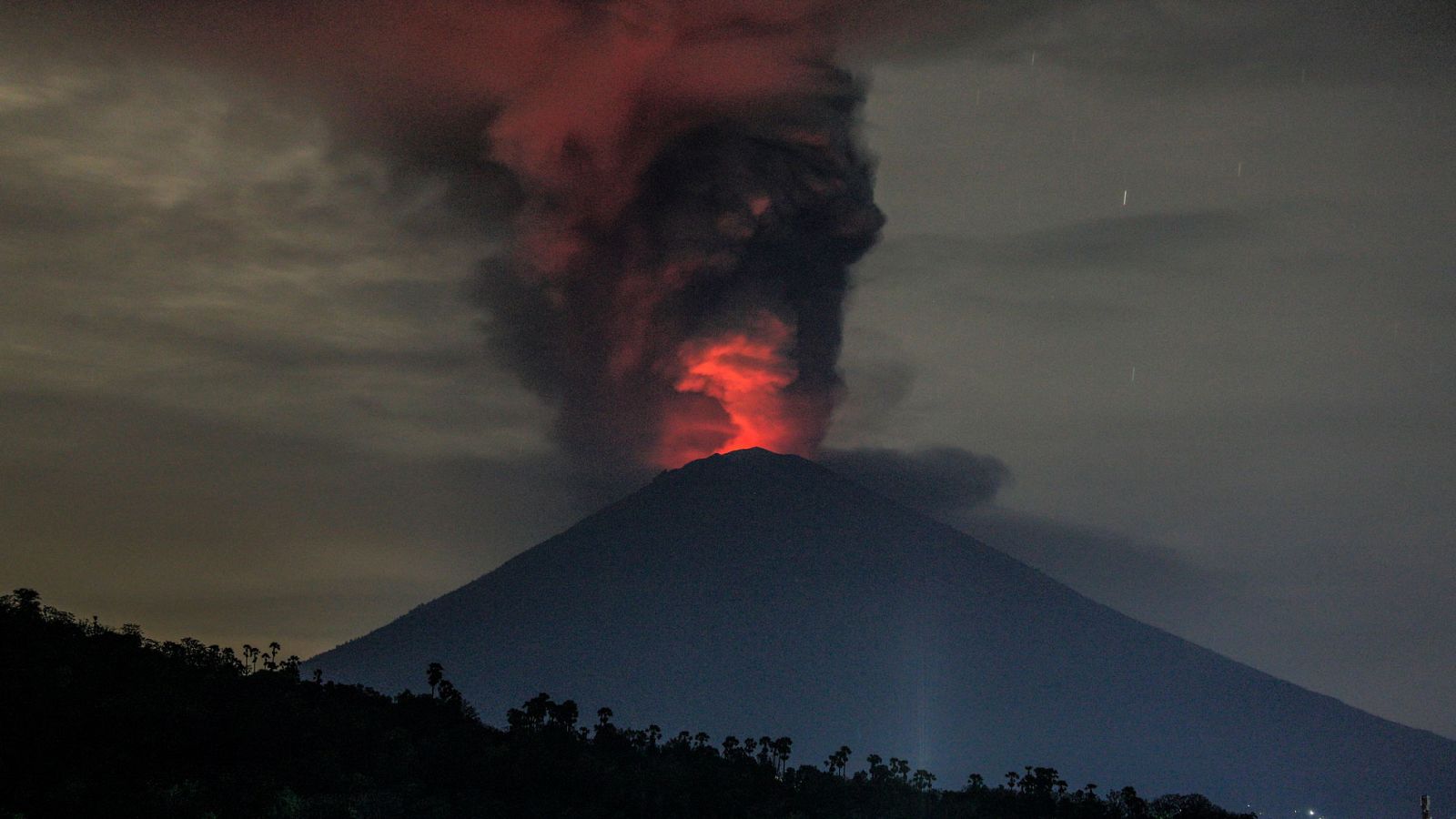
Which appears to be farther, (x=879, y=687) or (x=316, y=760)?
(x=879, y=687)

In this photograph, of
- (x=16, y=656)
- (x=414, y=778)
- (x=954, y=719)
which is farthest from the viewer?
(x=954, y=719)

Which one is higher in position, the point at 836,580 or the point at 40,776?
the point at 836,580

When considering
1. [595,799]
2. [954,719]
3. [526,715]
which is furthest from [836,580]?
[595,799]

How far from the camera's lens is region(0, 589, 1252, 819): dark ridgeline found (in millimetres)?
52375

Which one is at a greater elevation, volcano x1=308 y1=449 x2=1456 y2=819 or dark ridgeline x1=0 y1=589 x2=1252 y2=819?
volcano x1=308 y1=449 x2=1456 y2=819

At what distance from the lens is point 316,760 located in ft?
208

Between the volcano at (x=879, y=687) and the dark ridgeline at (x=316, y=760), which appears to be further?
the volcano at (x=879, y=687)

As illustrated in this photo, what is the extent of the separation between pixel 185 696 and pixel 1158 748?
145642mm

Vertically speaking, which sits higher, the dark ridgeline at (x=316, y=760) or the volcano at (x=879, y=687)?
the volcano at (x=879, y=687)

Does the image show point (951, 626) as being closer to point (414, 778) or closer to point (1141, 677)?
point (1141, 677)

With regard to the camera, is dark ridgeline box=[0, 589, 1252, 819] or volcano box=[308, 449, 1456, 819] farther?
volcano box=[308, 449, 1456, 819]

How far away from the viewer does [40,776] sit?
50.5 metres

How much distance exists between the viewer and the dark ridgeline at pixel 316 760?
5238cm

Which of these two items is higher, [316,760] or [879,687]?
[879,687]
